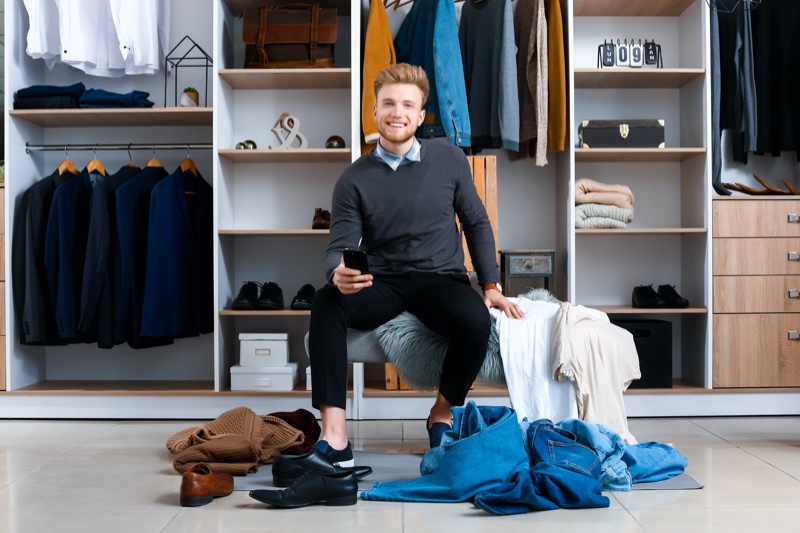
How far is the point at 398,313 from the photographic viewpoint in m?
2.96

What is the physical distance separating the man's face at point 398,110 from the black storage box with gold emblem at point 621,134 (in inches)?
53.9

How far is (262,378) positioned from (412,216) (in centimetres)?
141

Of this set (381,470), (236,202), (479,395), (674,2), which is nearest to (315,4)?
(236,202)

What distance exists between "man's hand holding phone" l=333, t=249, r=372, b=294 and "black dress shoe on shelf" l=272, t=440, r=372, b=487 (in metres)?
0.51

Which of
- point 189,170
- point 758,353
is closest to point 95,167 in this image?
point 189,170

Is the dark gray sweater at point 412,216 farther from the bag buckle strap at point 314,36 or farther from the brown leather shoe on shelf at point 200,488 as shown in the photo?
the bag buckle strap at point 314,36

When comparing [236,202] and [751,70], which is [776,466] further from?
[236,202]

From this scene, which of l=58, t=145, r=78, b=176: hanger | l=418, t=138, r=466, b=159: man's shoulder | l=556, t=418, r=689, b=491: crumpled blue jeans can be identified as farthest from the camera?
l=58, t=145, r=78, b=176: hanger

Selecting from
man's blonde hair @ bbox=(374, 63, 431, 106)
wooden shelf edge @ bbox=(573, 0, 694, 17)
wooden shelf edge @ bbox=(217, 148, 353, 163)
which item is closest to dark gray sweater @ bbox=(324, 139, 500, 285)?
man's blonde hair @ bbox=(374, 63, 431, 106)

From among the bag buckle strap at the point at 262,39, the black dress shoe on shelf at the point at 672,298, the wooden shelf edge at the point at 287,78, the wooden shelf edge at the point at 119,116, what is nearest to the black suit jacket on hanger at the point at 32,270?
the wooden shelf edge at the point at 119,116

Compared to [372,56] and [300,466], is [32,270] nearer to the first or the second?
[372,56]

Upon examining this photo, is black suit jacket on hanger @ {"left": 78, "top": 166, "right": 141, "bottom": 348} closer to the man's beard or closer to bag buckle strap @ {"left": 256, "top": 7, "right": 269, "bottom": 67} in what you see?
bag buckle strap @ {"left": 256, "top": 7, "right": 269, "bottom": 67}

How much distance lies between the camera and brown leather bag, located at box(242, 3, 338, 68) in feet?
13.4

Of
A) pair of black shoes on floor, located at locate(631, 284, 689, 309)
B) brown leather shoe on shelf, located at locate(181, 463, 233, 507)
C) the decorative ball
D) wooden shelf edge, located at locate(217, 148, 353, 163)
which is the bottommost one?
brown leather shoe on shelf, located at locate(181, 463, 233, 507)
